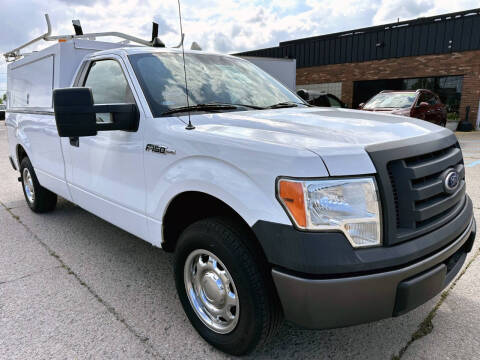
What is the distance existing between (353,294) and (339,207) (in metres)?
0.41

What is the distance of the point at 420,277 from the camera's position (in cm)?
182

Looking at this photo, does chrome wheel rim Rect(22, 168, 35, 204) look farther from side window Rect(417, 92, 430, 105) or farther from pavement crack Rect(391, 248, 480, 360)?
side window Rect(417, 92, 430, 105)

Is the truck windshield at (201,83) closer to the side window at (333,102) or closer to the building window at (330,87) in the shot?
the side window at (333,102)

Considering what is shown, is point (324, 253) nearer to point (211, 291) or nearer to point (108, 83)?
point (211, 291)

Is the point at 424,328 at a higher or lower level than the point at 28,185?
lower

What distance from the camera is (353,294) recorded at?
5.64 ft

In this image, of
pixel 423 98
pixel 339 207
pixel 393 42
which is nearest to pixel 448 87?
pixel 393 42

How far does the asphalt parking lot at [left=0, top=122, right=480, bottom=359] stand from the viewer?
7.61 ft

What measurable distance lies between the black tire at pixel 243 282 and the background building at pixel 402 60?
17.2m

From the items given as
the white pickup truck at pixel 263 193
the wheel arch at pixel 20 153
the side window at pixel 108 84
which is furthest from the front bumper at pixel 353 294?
the wheel arch at pixel 20 153

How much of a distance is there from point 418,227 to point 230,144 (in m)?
1.06

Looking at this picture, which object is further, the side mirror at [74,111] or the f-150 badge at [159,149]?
the f-150 badge at [159,149]

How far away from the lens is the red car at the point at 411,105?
10.2 m

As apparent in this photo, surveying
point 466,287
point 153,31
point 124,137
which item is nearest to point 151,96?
point 124,137
